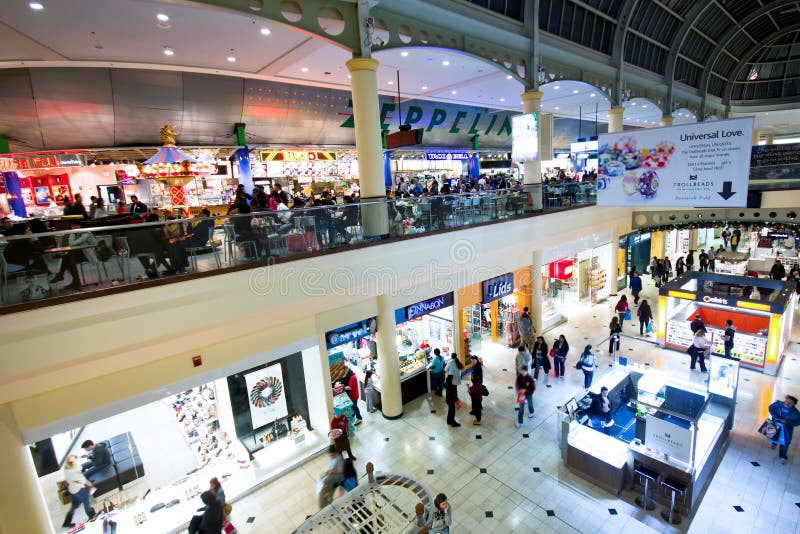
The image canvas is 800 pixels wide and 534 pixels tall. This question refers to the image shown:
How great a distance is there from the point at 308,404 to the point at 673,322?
10.5m

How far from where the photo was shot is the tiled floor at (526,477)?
5777 mm

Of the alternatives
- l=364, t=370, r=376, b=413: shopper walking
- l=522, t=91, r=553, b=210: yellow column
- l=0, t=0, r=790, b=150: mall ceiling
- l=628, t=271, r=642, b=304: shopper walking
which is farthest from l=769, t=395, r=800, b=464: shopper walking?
l=0, t=0, r=790, b=150: mall ceiling

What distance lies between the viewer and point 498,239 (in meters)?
10.0

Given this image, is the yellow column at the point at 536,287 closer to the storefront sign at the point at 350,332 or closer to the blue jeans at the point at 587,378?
the blue jeans at the point at 587,378

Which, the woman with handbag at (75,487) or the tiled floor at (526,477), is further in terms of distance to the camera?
the woman with handbag at (75,487)

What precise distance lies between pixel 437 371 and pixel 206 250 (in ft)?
20.1

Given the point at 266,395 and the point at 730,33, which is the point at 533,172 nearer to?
the point at 266,395

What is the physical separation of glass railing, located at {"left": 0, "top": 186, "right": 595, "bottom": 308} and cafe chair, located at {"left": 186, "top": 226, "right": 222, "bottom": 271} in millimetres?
12

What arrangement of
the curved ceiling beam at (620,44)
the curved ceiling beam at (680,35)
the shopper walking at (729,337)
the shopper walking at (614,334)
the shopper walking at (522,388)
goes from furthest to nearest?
the curved ceiling beam at (680,35), the curved ceiling beam at (620,44), the shopper walking at (614,334), the shopper walking at (729,337), the shopper walking at (522,388)

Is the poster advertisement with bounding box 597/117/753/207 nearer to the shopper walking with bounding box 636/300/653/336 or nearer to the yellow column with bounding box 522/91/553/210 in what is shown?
the yellow column with bounding box 522/91/553/210

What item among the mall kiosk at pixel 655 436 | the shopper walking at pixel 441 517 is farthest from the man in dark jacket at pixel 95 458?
the mall kiosk at pixel 655 436

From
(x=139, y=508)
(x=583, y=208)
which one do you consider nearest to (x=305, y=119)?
(x=583, y=208)

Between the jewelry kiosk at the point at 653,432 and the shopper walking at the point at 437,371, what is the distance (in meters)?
3.05

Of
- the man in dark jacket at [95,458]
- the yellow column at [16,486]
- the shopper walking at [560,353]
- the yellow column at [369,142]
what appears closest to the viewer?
the yellow column at [16,486]
